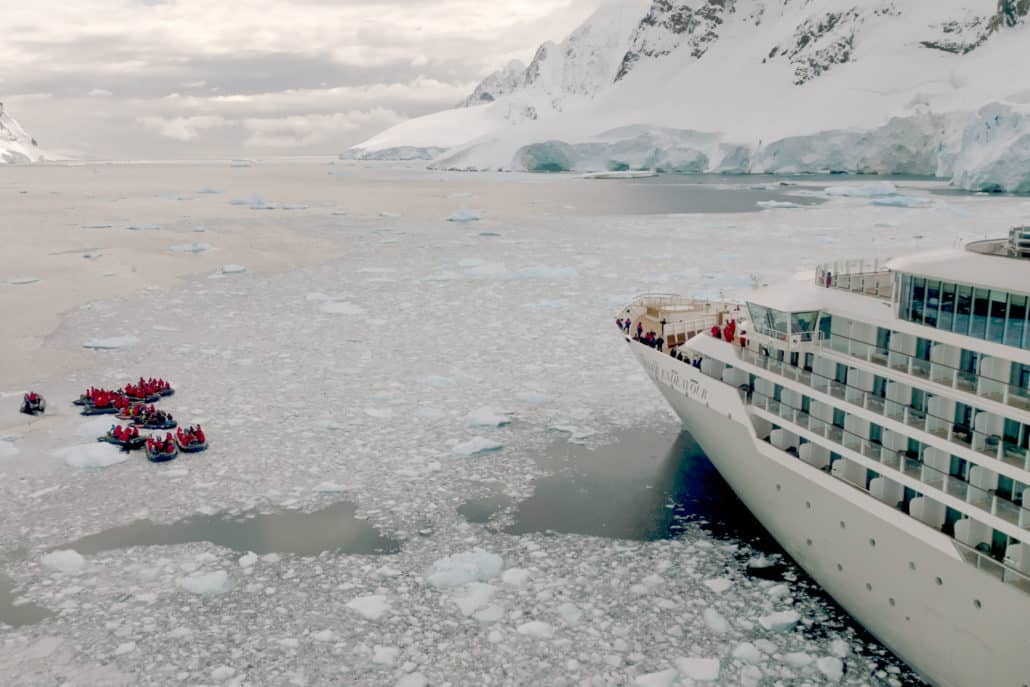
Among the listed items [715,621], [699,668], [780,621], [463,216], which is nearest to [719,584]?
[715,621]

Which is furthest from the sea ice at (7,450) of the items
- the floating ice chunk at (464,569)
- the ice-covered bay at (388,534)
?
the floating ice chunk at (464,569)

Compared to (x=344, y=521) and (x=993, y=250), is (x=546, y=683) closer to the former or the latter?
(x=344, y=521)

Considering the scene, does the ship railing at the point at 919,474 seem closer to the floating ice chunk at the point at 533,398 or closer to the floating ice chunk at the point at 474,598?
the floating ice chunk at the point at 474,598

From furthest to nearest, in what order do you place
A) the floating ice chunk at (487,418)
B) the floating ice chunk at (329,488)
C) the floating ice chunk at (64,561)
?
the floating ice chunk at (487,418) < the floating ice chunk at (329,488) < the floating ice chunk at (64,561)

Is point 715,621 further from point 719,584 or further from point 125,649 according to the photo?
point 125,649

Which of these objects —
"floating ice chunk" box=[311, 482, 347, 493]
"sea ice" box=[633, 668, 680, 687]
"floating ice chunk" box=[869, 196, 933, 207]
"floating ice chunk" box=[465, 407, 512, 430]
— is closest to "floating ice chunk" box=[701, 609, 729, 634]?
"sea ice" box=[633, 668, 680, 687]

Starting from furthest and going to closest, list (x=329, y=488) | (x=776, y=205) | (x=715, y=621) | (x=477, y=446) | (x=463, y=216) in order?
(x=776, y=205) < (x=463, y=216) < (x=477, y=446) < (x=329, y=488) < (x=715, y=621)

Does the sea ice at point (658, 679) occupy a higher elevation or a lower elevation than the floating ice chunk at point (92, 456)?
lower
